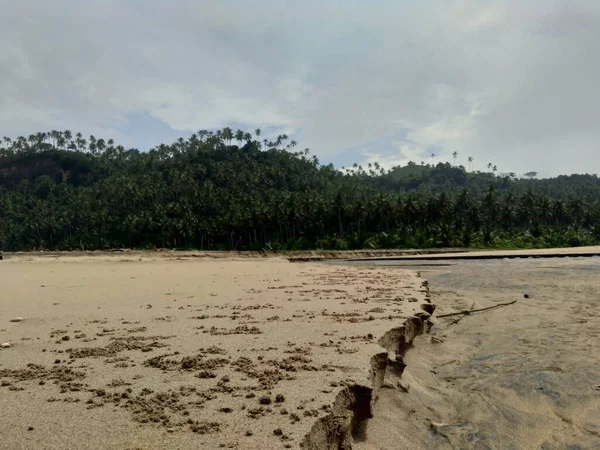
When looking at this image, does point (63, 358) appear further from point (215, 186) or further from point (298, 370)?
point (215, 186)

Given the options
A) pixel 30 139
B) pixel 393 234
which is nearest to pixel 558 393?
pixel 393 234

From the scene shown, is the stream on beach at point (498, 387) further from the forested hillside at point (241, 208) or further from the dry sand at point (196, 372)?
the forested hillside at point (241, 208)

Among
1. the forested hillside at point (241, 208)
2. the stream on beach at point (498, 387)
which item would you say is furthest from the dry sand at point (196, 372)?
the forested hillside at point (241, 208)

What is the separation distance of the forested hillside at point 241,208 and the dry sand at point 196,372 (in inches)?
2557

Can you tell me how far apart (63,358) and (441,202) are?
3334 inches

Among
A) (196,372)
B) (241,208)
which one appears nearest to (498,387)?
(196,372)

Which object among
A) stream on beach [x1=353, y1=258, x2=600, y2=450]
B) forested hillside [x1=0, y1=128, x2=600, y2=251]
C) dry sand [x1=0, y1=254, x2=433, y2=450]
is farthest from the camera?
forested hillside [x1=0, y1=128, x2=600, y2=251]

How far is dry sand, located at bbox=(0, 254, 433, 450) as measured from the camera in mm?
4219

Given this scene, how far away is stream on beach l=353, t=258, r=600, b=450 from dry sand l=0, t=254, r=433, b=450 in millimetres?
450

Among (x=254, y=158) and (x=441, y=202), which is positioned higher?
(x=254, y=158)

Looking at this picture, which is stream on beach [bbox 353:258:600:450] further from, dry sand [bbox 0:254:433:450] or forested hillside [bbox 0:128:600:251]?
forested hillside [bbox 0:128:600:251]

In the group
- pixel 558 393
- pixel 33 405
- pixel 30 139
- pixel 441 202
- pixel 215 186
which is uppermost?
pixel 30 139

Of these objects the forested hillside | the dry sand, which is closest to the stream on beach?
the dry sand

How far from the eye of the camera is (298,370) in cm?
605
